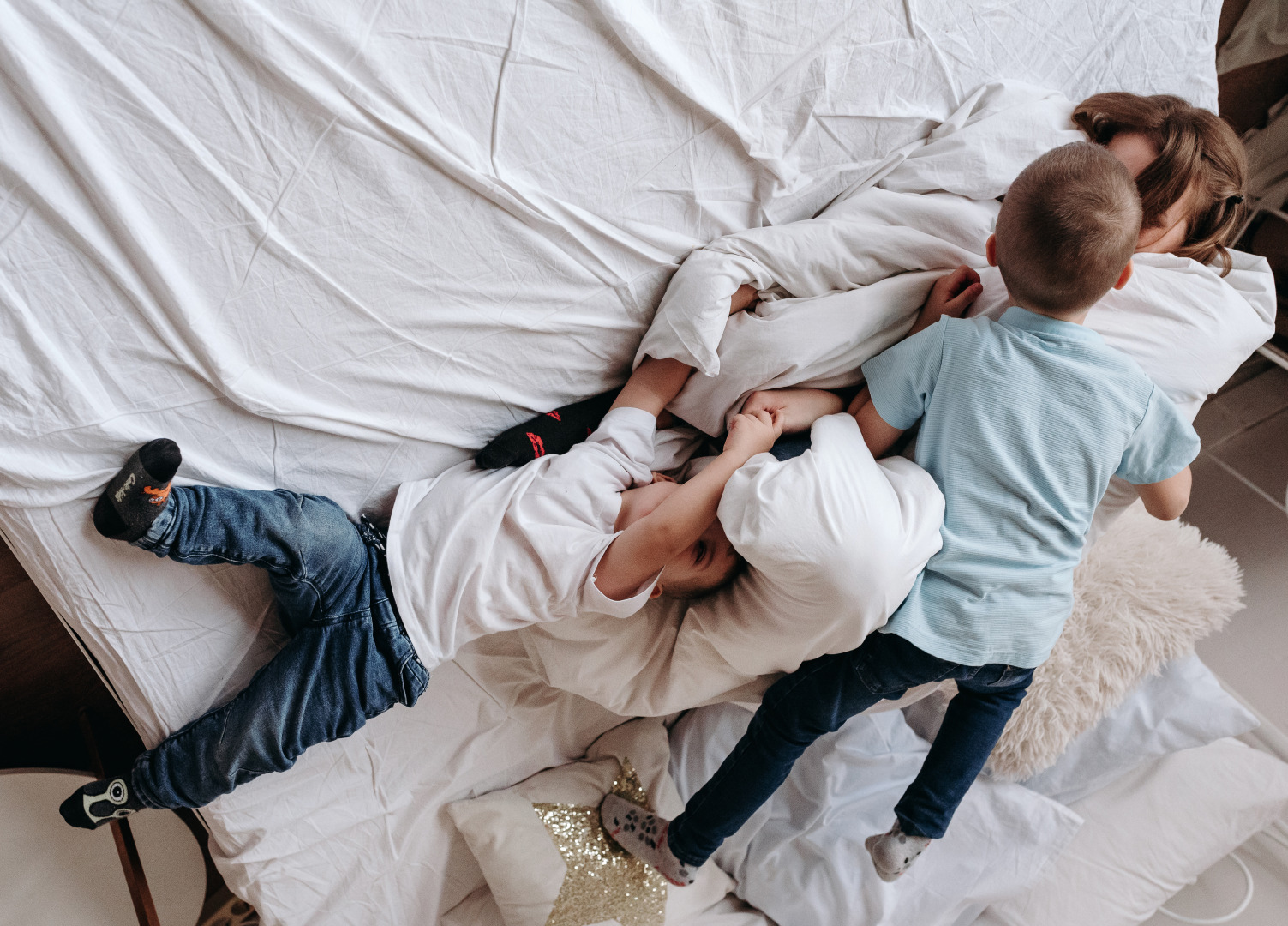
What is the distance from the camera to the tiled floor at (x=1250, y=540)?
1548 mm

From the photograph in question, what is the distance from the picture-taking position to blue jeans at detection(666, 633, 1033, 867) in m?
1.05

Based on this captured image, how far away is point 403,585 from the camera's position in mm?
945

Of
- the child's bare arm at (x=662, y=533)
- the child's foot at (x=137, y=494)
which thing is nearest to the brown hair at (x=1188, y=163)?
the child's bare arm at (x=662, y=533)

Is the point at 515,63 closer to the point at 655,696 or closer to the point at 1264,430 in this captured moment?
the point at 655,696

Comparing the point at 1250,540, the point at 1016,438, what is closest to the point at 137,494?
the point at 1016,438

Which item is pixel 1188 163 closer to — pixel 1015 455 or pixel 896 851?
pixel 1015 455

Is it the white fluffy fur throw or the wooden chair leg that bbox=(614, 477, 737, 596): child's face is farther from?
the wooden chair leg

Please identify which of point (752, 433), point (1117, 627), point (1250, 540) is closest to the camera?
point (752, 433)

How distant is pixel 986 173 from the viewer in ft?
3.72

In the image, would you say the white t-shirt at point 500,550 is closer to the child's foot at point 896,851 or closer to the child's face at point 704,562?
the child's face at point 704,562

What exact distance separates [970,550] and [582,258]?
1.88 feet

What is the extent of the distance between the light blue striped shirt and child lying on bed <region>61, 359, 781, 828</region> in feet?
0.78

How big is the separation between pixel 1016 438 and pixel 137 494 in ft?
3.00

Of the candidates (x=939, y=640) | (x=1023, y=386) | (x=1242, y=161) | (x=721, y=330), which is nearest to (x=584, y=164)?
(x=721, y=330)
